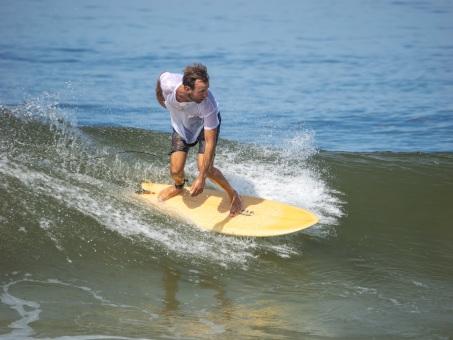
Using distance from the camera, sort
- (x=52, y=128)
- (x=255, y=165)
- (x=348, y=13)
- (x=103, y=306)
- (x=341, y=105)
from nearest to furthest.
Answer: (x=103, y=306) → (x=255, y=165) → (x=52, y=128) → (x=341, y=105) → (x=348, y=13)

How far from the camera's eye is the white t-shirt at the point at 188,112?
6.99 meters

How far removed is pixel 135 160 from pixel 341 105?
805 centimetres

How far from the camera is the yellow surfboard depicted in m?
7.26

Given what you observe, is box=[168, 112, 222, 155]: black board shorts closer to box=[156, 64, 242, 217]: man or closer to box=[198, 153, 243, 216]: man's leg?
box=[156, 64, 242, 217]: man

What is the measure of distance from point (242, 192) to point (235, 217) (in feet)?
4.55

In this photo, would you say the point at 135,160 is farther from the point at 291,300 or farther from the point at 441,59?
the point at 441,59

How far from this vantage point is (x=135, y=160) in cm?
978

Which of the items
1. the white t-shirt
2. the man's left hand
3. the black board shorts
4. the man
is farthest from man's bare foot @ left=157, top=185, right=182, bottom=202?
the man's left hand

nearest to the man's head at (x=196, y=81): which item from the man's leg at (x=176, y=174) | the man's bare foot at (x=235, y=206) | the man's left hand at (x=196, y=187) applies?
the man's left hand at (x=196, y=187)

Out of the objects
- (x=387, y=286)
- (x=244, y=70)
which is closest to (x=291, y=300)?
(x=387, y=286)

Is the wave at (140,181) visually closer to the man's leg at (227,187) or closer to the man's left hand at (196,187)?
the man's leg at (227,187)

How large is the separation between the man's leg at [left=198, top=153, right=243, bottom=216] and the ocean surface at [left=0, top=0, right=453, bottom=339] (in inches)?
13.4

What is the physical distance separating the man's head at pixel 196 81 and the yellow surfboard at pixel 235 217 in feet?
4.47

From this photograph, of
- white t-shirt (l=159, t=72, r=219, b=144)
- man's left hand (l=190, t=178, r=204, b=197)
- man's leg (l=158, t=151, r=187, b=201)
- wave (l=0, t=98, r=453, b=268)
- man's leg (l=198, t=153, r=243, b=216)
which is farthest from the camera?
man's leg (l=158, t=151, r=187, b=201)
